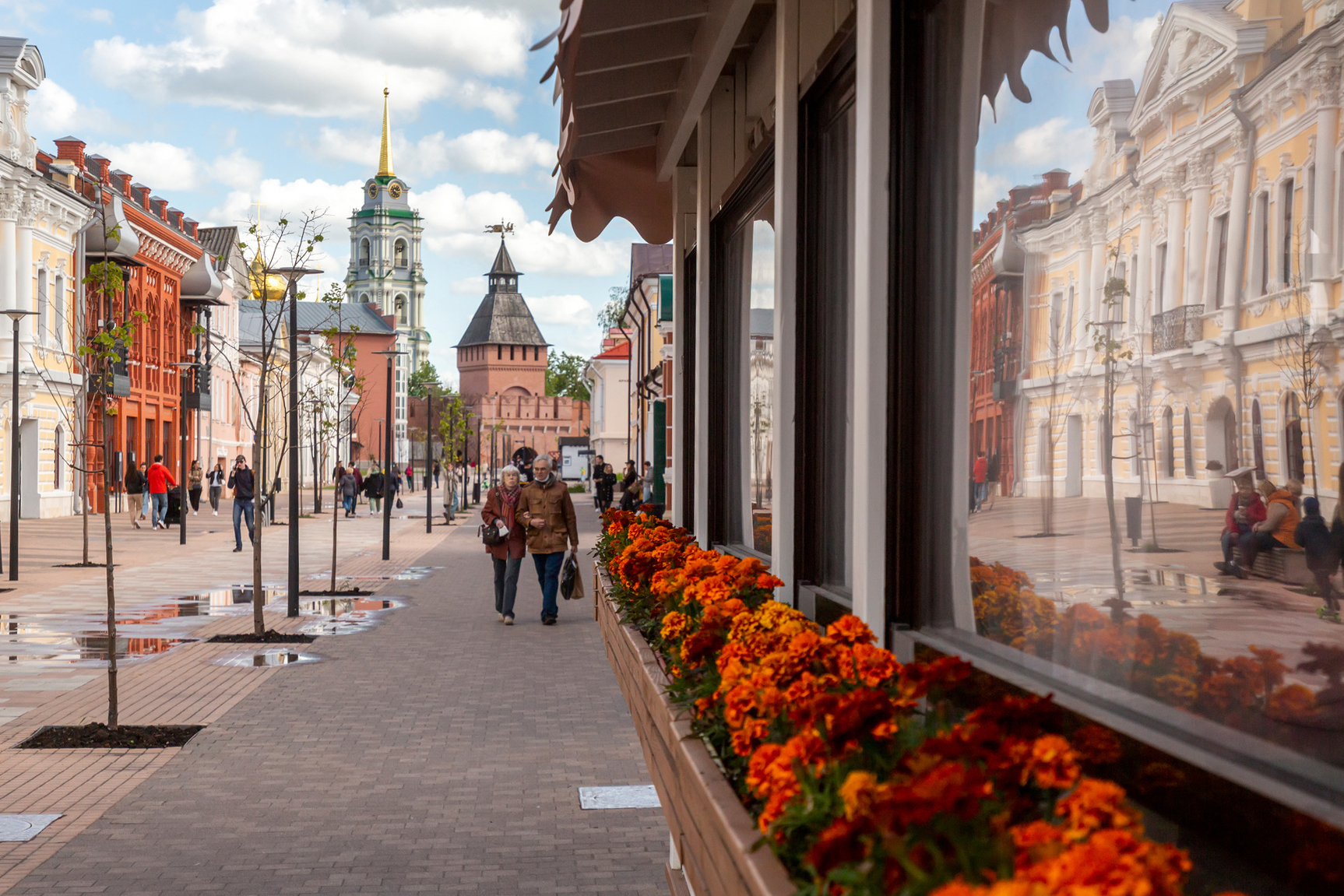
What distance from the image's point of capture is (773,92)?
21.6ft

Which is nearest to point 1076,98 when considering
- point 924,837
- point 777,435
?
point 924,837

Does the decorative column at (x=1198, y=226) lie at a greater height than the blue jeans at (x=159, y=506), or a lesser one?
greater

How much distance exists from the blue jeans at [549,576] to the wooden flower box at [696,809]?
9600mm

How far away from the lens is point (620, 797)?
23.7ft

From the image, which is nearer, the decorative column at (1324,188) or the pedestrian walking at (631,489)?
the decorative column at (1324,188)

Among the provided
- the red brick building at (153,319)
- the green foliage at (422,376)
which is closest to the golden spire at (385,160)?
the green foliage at (422,376)

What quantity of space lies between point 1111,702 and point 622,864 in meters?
3.74

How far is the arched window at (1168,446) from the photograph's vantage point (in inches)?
100

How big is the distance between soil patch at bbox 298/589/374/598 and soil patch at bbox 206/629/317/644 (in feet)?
14.2

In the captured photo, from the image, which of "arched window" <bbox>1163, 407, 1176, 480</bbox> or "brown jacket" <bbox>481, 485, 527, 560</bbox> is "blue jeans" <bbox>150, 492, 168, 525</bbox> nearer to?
"brown jacket" <bbox>481, 485, 527, 560</bbox>

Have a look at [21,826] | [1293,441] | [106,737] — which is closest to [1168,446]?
[1293,441]

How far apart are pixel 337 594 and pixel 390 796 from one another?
11.8 meters

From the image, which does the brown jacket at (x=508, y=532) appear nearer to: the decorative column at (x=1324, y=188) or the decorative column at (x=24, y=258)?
the decorative column at (x=1324, y=188)

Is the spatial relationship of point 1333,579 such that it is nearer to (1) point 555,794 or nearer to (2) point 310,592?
(1) point 555,794
